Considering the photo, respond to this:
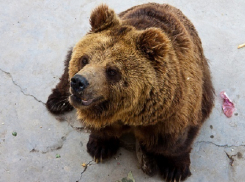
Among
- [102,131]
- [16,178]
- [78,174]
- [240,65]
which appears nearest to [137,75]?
[102,131]

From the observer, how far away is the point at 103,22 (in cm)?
234

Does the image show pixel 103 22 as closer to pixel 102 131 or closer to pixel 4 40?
pixel 102 131

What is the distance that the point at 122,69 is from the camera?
2135 millimetres

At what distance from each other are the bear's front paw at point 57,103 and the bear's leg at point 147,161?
0.91 meters

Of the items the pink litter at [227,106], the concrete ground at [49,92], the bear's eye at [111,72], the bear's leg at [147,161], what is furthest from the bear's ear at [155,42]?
the pink litter at [227,106]

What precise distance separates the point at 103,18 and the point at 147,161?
1.39 metres

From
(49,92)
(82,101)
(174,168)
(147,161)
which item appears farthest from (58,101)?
(174,168)

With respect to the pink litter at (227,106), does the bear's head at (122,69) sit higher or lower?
higher

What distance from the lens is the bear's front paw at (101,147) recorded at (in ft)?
9.86

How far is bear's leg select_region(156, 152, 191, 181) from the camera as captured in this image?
293cm

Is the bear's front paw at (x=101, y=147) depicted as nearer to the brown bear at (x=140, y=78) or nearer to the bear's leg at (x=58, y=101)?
the brown bear at (x=140, y=78)

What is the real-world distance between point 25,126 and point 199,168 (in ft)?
5.75

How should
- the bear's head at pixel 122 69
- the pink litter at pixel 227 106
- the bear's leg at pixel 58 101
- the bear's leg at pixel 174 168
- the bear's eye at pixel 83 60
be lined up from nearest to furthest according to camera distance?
the bear's head at pixel 122 69
the bear's eye at pixel 83 60
the bear's leg at pixel 174 168
the bear's leg at pixel 58 101
the pink litter at pixel 227 106

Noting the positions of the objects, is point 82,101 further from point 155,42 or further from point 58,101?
point 58,101
